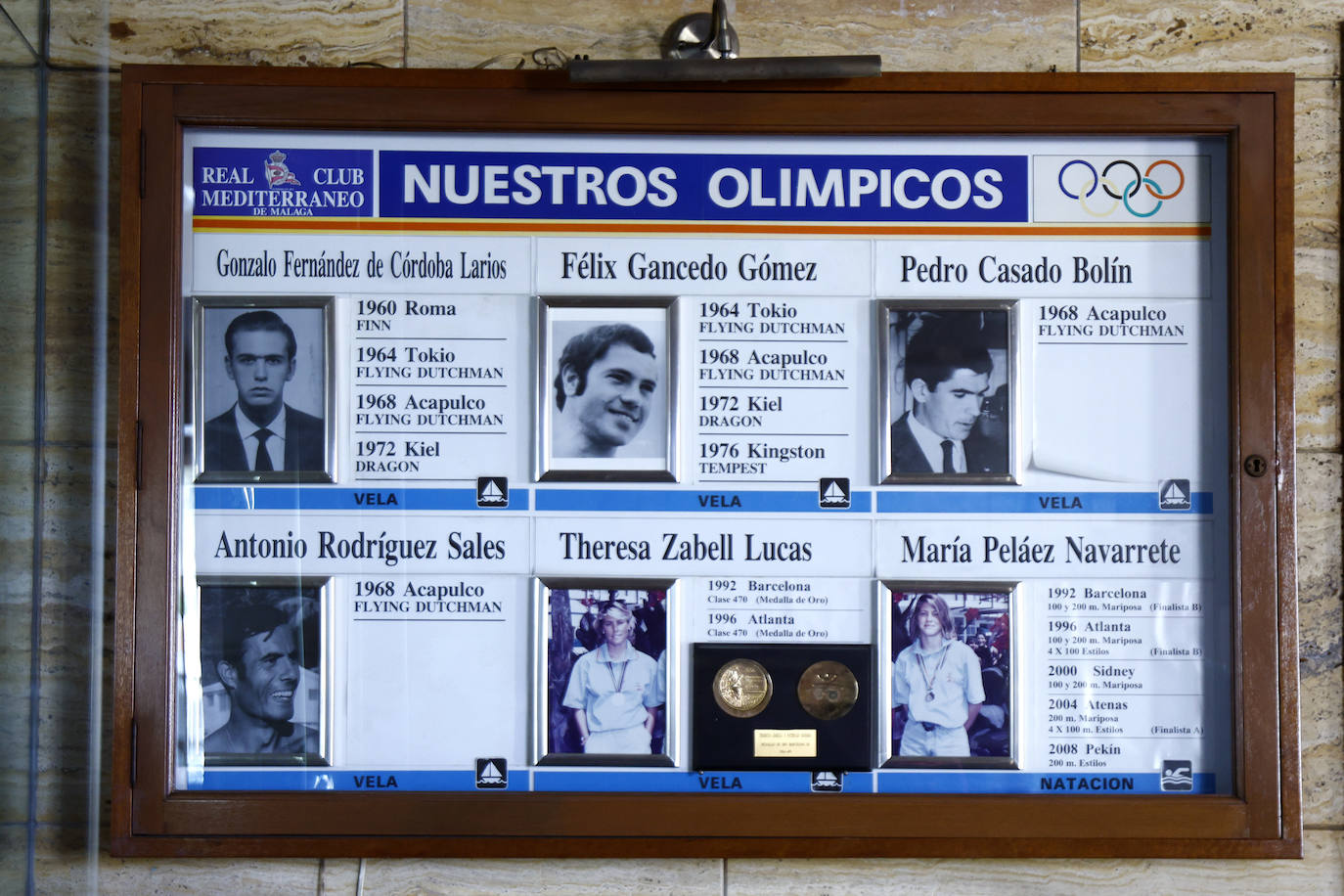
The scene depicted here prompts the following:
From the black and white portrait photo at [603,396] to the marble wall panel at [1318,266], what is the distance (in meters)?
0.78

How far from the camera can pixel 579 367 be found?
1.21 metres

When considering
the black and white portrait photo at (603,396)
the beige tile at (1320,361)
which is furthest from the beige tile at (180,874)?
the beige tile at (1320,361)

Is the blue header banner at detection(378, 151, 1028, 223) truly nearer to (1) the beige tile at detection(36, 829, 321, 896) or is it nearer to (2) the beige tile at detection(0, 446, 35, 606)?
(2) the beige tile at detection(0, 446, 35, 606)

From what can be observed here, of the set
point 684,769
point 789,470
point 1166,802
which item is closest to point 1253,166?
point 789,470

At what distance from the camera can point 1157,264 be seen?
1.22 meters

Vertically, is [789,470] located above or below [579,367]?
below

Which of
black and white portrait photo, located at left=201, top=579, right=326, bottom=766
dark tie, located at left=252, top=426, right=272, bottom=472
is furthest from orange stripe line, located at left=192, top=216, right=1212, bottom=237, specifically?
black and white portrait photo, located at left=201, top=579, right=326, bottom=766

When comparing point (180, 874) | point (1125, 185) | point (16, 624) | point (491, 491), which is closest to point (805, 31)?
point (1125, 185)

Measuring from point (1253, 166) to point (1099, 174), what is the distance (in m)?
0.18

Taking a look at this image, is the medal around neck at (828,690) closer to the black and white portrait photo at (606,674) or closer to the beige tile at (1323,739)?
the black and white portrait photo at (606,674)

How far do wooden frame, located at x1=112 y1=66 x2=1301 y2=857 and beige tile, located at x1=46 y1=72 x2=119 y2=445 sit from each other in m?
0.08

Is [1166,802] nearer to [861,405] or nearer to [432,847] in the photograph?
[861,405]

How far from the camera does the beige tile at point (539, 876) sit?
1.21 meters

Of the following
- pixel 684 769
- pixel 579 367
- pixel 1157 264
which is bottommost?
pixel 684 769
